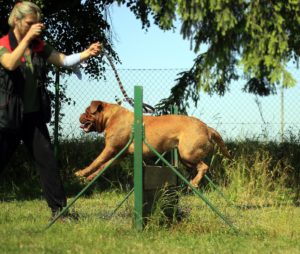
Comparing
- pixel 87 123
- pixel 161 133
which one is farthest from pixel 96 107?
pixel 161 133

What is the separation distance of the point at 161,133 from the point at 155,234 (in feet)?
9.34

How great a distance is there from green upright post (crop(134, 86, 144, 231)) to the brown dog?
2.44 m

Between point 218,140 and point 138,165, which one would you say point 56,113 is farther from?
point 138,165

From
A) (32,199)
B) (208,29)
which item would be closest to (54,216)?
(208,29)

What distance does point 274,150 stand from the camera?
9883mm

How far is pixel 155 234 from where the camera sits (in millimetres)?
4629

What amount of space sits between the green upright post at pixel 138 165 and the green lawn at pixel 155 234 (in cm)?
12

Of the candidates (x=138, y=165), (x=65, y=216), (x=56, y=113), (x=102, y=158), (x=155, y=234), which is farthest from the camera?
(x=56, y=113)

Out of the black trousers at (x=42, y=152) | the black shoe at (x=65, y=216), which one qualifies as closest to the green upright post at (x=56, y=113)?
the black shoe at (x=65, y=216)

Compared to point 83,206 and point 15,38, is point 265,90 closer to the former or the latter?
point 83,206

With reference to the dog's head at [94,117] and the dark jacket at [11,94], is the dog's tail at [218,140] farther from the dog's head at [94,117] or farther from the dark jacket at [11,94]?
the dark jacket at [11,94]

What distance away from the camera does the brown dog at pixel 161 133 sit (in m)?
7.29

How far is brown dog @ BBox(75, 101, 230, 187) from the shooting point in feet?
23.9

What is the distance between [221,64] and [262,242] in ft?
7.13
